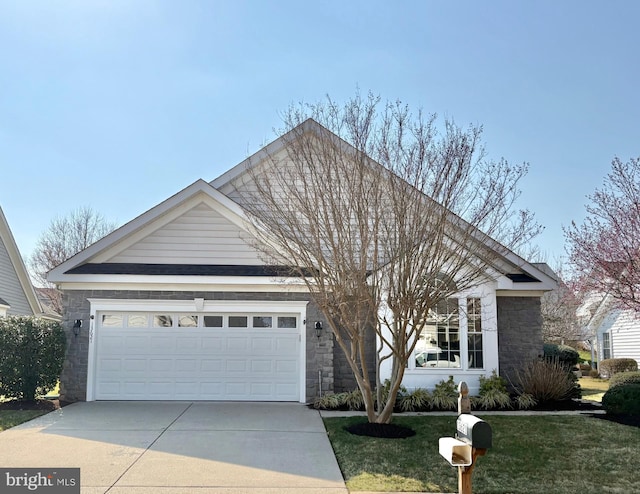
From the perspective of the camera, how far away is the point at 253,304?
519 inches

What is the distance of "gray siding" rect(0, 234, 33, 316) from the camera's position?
21828mm

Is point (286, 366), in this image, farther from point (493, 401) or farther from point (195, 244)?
point (493, 401)

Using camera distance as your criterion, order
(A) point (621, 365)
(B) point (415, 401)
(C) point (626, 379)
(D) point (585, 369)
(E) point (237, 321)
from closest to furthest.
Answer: (B) point (415, 401) → (C) point (626, 379) → (E) point (237, 321) → (A) point (621, 365) → (D) point (585, 369)

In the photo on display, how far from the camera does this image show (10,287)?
2256cm

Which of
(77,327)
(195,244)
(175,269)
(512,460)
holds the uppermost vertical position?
(195,244)

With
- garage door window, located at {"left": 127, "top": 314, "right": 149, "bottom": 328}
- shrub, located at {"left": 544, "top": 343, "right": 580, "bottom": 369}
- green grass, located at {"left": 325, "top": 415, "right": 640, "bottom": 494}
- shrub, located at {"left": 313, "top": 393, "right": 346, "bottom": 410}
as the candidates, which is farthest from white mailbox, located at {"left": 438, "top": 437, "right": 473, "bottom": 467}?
shrub, located at {"left": 544, "top": 343, "right": 580, "bottom": 369}

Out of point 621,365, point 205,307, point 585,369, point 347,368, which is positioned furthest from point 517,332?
point 585,369

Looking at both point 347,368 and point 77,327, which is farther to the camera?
point 347,368

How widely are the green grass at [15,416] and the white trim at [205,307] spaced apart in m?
1.77

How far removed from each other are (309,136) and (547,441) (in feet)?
21.8

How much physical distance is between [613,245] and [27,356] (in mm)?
13425

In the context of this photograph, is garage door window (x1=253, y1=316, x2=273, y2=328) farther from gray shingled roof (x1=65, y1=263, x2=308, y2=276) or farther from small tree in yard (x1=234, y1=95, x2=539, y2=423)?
small tree in yard (x1=234, y1=95, x2=539, y2=423)

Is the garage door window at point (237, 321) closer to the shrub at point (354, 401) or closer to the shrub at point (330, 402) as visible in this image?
the shrub at point (330, 402)

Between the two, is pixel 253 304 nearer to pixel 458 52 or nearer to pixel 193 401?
pixel 193 401
